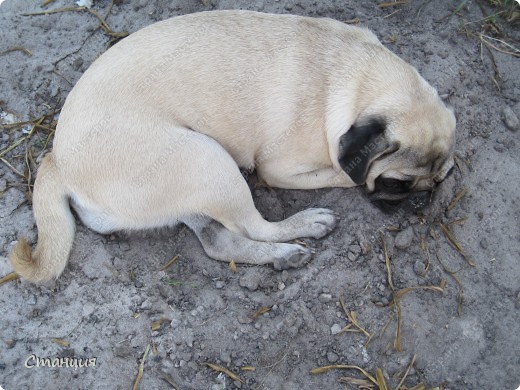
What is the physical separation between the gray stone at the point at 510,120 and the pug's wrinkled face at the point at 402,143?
3.77 ft

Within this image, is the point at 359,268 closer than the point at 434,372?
No

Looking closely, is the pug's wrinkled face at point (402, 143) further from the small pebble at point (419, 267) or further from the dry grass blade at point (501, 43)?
the dry grass blade at point (501, 43)

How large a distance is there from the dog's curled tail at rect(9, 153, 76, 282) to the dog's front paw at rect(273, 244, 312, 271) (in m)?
1.46

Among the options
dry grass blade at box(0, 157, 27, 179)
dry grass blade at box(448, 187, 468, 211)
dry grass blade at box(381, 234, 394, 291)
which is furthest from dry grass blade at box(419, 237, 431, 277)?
dry grass blade at box(0, 157, 27, 179)

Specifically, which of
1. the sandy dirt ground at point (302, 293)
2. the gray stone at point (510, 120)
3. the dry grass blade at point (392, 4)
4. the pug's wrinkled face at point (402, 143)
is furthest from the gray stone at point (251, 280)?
the dry grass blade at point (392, 4)

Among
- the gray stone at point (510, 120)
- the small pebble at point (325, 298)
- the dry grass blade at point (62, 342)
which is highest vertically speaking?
the gray stone at point (510, 120)

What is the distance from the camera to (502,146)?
14.9 ft

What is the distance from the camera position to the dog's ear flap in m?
3.49

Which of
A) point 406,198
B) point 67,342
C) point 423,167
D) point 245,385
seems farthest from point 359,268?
point 67,342

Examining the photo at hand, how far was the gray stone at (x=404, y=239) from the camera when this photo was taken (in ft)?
13.3

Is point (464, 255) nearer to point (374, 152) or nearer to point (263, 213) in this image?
point (374, 152)

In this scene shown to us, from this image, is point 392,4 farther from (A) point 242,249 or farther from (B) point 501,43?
(A) point 242,249

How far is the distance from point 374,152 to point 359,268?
0.92m

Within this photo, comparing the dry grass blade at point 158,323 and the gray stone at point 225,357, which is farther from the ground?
the dry grass blade at point 158,323
